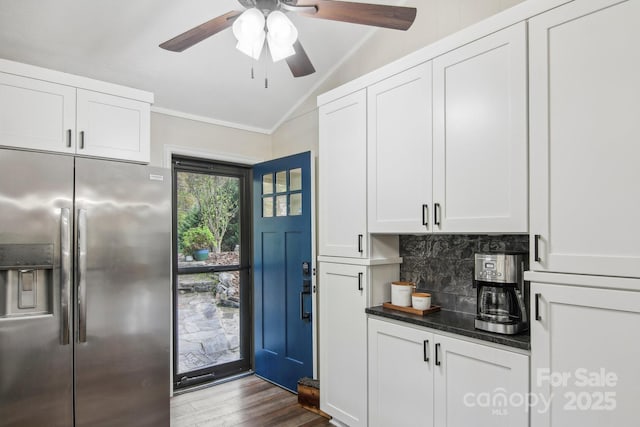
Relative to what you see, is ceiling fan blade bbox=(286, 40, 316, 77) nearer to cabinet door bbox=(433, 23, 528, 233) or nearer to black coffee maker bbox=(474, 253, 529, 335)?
cabinet door bbox=(433, 23, 528, 233)

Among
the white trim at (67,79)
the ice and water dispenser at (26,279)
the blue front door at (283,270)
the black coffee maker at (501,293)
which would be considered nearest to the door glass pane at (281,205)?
the blue front door at (283,270)

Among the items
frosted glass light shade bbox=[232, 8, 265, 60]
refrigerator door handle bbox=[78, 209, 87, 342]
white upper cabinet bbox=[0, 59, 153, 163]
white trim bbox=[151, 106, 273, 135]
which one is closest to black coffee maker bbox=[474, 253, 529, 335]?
frosted glass light shade bbox=[232, 8, 265, 60]

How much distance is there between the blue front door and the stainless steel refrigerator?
115 cm

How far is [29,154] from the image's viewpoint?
2092 mm

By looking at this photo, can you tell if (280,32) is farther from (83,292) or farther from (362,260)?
(83,292)

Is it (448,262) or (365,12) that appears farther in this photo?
(448,262)

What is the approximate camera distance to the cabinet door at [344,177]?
8.20 feet

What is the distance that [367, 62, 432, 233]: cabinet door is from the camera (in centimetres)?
213

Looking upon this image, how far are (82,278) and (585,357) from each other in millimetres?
2511

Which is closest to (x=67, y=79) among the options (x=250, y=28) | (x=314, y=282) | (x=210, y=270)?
(x=250, y=28)

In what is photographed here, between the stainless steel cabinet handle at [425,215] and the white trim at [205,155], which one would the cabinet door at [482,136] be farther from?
the white trim at [205,155]

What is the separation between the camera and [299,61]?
2043 millimetres

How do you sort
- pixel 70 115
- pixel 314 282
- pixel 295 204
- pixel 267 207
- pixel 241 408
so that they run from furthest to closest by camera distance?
pixel 267 207 < pixel 295 204 < pixel 314 282 < pixel 241 408 < pixel 70 115

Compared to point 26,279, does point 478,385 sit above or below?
below
